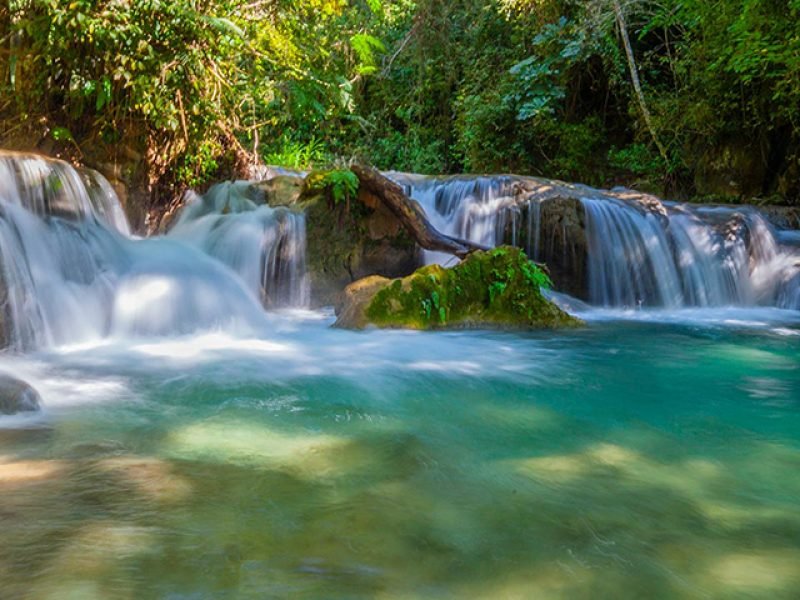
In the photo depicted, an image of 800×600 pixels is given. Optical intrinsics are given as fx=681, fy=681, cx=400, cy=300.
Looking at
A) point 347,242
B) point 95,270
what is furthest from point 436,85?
point 95,270

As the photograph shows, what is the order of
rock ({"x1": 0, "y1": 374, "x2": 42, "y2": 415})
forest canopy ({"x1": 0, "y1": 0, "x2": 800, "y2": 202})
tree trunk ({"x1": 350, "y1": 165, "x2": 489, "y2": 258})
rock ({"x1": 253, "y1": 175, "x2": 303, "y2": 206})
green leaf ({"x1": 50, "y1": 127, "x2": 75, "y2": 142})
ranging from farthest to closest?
rock ({"x1": 253, "y1": 175, "x2": 303, "y2": 206}) → tree trunk ({"x1": 350, "y1": 165, "x2": 489, "y2": 258}) → green leaf ({"x1": 50, "y1": 127, "x2": 75, "y2": 142}) → forest canopy ({"x1": 0, "y1": 0, "x2": 800, "y2": 202}) → rock ({"x1": 0, "y1": 374, "x2": 42, "y2": 415})

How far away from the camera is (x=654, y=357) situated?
19.7 feet

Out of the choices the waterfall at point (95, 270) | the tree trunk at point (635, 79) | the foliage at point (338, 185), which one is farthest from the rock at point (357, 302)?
the tree trunk at point (635, 79)

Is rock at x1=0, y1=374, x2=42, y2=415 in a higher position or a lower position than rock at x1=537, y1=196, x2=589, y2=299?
lower

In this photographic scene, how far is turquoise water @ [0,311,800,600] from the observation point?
2027mm

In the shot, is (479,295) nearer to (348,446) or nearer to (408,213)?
(408,213)

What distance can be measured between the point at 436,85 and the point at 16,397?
17938mm

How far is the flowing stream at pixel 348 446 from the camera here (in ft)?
6.78

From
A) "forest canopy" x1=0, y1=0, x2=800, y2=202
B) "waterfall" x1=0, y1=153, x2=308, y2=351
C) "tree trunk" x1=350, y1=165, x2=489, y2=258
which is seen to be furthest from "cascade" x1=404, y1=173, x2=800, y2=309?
"waterfall" x1=0, y1=153, x2=308, y2=351

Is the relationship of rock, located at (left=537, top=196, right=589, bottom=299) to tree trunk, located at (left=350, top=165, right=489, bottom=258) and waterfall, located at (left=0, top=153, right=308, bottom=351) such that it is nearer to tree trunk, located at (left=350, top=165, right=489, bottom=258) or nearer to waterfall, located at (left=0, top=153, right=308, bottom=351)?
tree trunk, located at (left=350, top=165, right=489, bottom=258)

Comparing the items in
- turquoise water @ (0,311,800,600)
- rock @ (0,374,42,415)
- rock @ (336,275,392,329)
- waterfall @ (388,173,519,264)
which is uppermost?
waterfall @ (388,173,519,264)

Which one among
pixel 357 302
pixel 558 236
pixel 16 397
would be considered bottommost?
pixel 16 397

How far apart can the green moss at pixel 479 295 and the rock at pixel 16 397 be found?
3.73 m

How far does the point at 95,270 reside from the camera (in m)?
6.76
